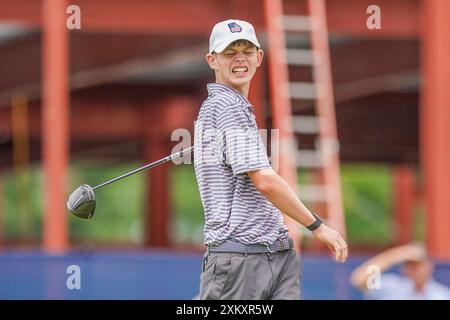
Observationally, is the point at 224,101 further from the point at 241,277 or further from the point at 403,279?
the point at 403,279

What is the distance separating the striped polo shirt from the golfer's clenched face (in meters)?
0.07

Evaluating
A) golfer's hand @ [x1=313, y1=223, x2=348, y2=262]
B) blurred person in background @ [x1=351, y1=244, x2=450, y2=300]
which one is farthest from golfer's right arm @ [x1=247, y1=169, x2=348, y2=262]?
blurred person in background @ [x1=351, y1=244, x2=450, y2=300]

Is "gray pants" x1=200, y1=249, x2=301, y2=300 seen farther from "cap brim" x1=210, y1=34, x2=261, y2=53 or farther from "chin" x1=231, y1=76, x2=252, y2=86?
"cap brim" x1=210, y1=34, x2=261, y2=53

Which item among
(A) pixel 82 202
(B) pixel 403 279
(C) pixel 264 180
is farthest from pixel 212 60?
(B) pixel 403 279

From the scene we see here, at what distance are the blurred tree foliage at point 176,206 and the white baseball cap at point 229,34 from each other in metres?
36.8

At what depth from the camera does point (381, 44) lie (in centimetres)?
1379

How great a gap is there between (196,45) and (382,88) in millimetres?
3705

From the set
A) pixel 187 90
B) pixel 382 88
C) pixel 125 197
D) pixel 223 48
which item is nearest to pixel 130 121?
pixel 187 90

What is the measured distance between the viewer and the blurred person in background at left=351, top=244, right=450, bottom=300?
7992 mm

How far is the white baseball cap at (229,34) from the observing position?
4.41m

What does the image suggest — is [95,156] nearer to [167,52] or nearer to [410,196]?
[410,196]

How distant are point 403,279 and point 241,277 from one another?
449cm

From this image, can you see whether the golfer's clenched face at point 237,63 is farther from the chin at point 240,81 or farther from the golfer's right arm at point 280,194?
the golfer's right arm at point 280,194

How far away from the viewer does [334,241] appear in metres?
4.32
